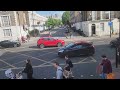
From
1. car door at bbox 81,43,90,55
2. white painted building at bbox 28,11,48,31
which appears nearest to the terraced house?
white painted building at bbox 28,11,48,31

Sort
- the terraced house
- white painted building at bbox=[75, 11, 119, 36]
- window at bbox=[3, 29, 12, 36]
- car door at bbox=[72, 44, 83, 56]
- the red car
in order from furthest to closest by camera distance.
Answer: white painted building at bbox=[75, 11, 119, 36]
window at bbox=[3, 29, 12, 36]
the terraced house
the red car
car door at bbox=[72, 44, 83, 56]

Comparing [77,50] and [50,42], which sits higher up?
[50,42]

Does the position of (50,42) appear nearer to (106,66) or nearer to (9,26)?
(9,26)

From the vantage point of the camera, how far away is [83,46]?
15.3 metres

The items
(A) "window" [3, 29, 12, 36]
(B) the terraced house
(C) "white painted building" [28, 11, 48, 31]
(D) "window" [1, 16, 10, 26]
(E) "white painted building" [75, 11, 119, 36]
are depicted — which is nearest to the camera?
(B) the terraced house

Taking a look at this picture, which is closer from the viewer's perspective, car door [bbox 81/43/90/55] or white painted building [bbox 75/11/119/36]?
car door [bbox 81/43/90/55]

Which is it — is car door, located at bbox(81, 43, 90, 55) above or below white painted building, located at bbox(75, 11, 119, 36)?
below

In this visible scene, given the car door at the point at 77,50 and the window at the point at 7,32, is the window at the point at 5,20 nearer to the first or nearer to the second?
the window at the point at 7,32

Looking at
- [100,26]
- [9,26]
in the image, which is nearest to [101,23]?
[100,26]

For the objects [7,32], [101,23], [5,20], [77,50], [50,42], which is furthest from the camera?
[5,20]

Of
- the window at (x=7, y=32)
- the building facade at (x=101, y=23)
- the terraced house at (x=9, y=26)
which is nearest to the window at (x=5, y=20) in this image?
the terraced house at (x=9, y=26)

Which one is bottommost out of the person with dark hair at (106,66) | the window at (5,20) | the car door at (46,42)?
the person with dark hair at (106,66)

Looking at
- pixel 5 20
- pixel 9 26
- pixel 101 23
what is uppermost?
pixel 5 20

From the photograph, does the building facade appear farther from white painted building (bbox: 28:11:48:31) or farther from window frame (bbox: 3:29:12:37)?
white painted building (bbox: 28:11:48:31)
